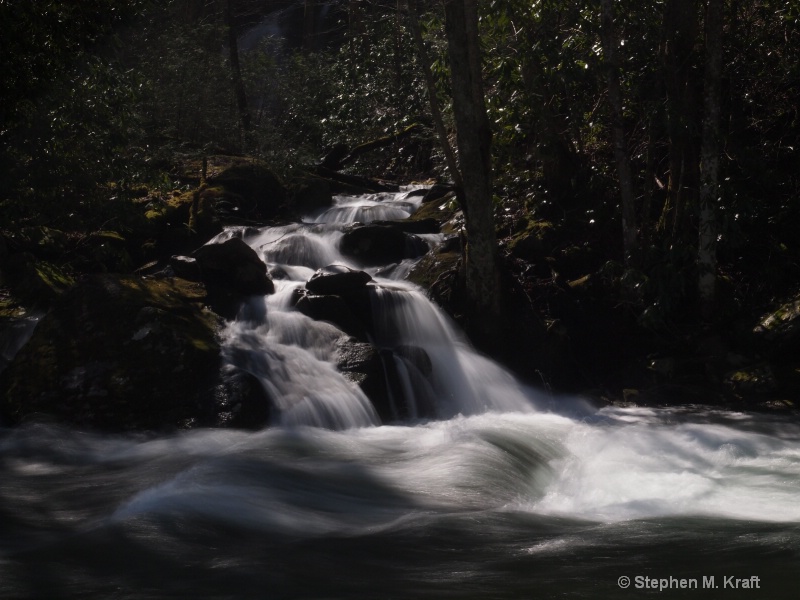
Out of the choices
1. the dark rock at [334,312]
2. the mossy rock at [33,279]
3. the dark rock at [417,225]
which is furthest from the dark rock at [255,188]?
the dark rock at [334,312]

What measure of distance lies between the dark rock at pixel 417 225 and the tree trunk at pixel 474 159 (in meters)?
3.23

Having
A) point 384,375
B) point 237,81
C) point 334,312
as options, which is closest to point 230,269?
point 334,312

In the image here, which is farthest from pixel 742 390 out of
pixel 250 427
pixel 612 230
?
pixel 250 427

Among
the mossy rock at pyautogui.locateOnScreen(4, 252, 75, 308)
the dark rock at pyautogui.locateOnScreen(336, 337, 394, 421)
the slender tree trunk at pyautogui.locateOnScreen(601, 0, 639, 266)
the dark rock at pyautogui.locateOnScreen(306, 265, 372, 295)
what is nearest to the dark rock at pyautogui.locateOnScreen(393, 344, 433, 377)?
the dark rock at pyautogui.locateOnScreen(336, 337, 394, 421)

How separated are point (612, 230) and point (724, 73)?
2813mm

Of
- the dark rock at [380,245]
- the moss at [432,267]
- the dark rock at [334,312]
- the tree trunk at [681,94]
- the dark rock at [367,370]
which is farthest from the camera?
the dark rock at [380,245]

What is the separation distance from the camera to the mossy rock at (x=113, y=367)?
9602mm

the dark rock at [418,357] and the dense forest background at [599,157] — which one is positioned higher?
the dense forest background at [599,157]

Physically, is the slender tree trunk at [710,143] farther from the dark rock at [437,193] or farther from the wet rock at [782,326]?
the dark rock at [437,193]

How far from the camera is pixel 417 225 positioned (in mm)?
15406

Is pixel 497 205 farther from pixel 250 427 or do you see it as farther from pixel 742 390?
pixel 250 427

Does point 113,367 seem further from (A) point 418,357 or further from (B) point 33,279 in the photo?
(A) point 418,357

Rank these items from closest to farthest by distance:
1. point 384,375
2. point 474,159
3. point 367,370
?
point 367,370 < point 384,375 < point 474,159

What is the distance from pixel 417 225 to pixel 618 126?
499 cm
